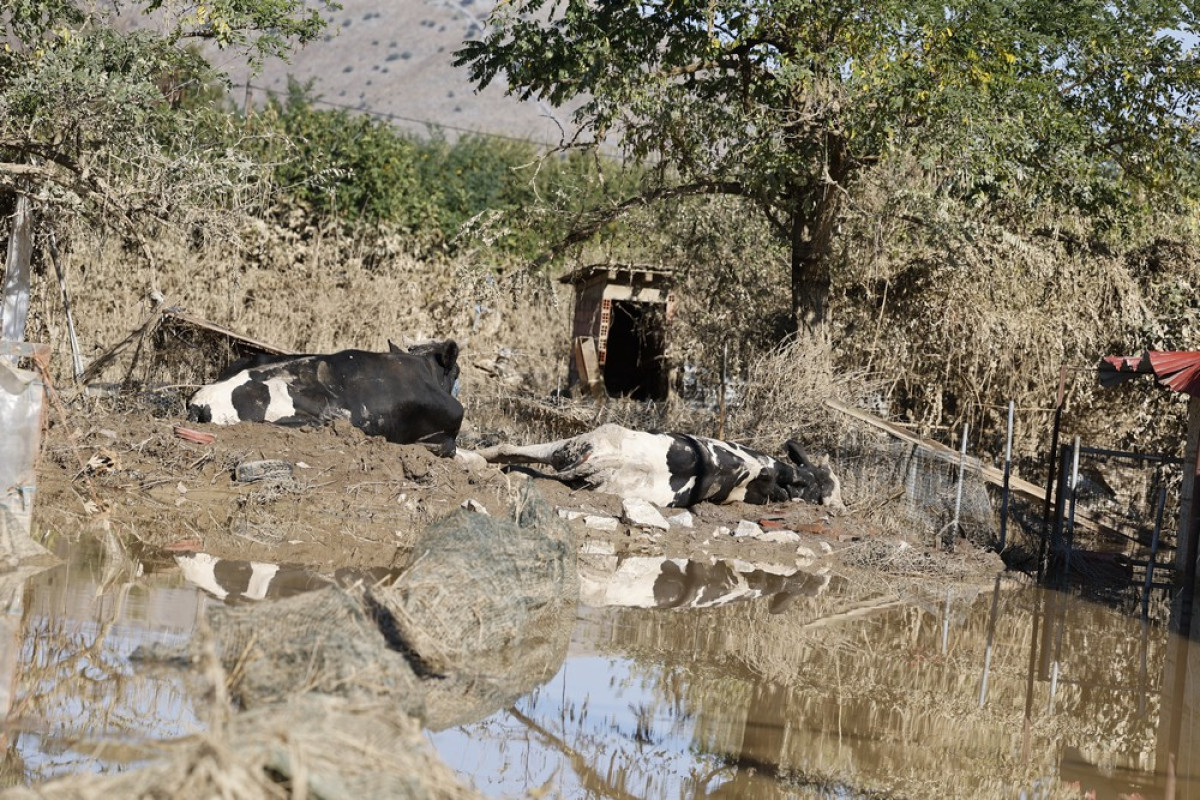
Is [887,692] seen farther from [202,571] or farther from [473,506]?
[202,571]

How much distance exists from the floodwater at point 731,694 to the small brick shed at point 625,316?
9302 mm

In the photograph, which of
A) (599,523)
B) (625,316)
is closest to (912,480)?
(599,523)

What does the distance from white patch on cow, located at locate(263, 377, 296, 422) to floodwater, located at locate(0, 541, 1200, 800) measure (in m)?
3.81

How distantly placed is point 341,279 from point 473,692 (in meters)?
14.7

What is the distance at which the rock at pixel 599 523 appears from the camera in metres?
11.2

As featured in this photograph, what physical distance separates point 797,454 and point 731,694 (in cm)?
717

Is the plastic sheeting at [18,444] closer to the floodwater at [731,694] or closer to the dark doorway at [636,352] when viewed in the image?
the floodwater at [731,694]

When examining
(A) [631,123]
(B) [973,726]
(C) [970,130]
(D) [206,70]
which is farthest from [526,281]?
(B) [973,726]

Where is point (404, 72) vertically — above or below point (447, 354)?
above

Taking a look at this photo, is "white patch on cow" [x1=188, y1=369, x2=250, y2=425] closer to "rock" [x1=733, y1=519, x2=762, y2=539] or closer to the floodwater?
the floodwater

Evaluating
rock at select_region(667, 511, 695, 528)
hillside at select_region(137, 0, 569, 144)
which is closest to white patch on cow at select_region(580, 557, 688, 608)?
rock at select_region(667, 511, 695, 528)

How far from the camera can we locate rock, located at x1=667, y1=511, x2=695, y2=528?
11.8m

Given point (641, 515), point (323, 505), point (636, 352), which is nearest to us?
point (323, 505)

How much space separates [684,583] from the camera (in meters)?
9.74
